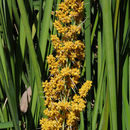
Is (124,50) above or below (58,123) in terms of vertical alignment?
above

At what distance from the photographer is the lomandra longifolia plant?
3.16 feet

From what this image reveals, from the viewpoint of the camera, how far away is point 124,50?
1.09 meters

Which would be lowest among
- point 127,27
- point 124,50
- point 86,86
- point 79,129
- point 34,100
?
point 79,129

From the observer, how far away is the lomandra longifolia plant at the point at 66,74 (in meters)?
0.96

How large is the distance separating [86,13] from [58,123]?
1.58 feet

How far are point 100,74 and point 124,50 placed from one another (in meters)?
0.15

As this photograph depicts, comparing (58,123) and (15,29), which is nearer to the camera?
(58,123)

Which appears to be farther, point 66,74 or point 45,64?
point 45,64

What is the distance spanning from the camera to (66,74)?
0.96 meters

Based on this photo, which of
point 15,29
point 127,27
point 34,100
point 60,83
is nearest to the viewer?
point 60,83

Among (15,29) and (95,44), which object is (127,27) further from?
(15,29)

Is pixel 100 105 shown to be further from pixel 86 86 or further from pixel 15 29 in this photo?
pixel 15 29

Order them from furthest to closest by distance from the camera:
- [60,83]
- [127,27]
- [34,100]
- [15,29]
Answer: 1. [15,29]
2. [34,100]
3. [127,27]
4. [60,83]

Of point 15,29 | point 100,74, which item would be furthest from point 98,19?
point 15,29
